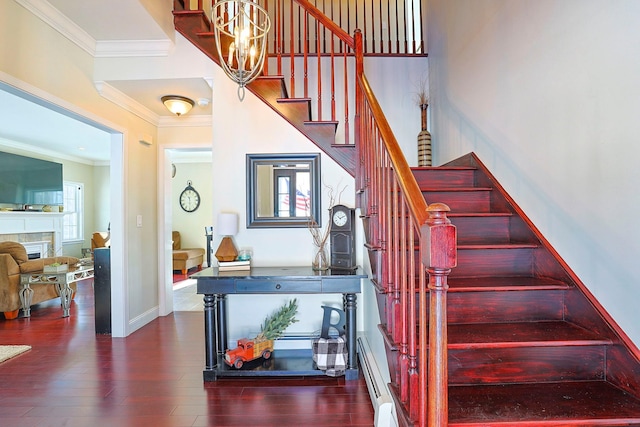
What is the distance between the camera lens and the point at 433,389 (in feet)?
3.45

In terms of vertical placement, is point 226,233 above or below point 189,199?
below

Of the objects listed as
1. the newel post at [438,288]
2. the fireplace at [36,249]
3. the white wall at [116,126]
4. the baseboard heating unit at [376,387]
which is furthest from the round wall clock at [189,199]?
the newel post at [438,288]

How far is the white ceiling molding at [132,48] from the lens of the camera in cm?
310

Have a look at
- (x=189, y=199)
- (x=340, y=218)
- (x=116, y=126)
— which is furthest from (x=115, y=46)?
(x=189, y=199)

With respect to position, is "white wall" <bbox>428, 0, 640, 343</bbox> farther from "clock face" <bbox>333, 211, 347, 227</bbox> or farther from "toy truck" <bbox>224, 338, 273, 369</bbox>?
"toy truck" <bbox>224, 338, 273, 369</bbox>

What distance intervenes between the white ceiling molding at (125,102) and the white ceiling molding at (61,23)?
301mm

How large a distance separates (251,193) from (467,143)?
197 cm

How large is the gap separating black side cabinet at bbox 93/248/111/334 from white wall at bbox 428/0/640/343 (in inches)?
155

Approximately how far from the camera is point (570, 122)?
1.75 m

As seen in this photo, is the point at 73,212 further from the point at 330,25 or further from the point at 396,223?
the point at 396,223

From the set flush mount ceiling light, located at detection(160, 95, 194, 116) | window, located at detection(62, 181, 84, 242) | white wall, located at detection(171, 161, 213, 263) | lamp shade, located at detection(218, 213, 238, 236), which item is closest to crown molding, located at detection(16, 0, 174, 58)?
flush mount ceiling light, located at detection(160, 95, 194, 116)

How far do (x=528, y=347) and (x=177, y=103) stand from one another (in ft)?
12.0

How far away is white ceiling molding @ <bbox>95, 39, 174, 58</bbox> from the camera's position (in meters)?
3.10

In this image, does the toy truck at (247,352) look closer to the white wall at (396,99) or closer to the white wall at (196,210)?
the white wall at (396,99)
